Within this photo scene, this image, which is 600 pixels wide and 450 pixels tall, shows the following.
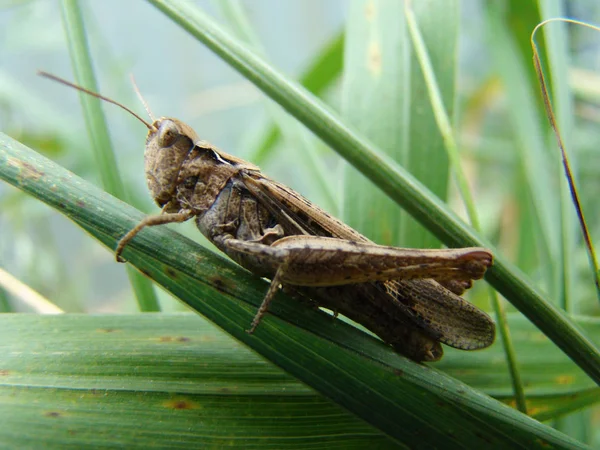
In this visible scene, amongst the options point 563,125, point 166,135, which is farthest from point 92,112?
point 563,125

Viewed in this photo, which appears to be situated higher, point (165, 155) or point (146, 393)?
point (165, 155)

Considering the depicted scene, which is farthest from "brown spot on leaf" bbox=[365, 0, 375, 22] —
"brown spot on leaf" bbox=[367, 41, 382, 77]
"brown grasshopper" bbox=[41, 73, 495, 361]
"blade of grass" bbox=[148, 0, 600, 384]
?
"blade of grass" bbox=[148, 0, 600, 384]

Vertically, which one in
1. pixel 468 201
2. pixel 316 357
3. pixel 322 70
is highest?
pixel 322 70

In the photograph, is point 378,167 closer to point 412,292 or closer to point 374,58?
point 412,292

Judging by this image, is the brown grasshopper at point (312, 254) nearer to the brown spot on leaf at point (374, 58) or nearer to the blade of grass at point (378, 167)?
the blade of grass at point (378, 167)

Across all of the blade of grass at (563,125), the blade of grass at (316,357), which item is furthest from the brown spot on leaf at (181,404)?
the blade of grass at (563,125)

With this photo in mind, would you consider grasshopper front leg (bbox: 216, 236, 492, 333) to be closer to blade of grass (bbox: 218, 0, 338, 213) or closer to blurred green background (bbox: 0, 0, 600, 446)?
blurred green background (bbox: 0, 0, 600, 446)
